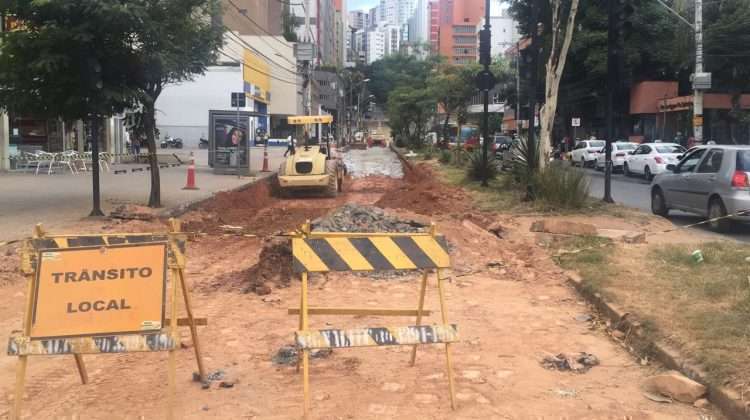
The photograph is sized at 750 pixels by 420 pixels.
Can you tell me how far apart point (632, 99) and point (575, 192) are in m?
36.5

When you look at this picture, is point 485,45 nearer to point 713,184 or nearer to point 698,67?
Answer: point 713,184

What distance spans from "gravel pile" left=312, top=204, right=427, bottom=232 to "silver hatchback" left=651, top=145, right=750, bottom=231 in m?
5.50

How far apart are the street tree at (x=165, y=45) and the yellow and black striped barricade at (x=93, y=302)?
9328 mm

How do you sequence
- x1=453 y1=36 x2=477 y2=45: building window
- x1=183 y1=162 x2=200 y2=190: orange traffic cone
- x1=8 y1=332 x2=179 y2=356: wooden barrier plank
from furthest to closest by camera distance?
x1=453 y1=36 x2=477 y2=45: building window
x1=183 y1=162 x2=200 y2=190: orange traffic cone
x1=8 y1=332 x2=179 y2=356: wooden barrier plank

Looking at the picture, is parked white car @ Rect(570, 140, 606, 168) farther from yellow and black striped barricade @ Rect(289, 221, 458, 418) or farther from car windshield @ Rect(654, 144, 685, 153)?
yellow and black striped barricade @ Rect(289, 221, 458, 418)

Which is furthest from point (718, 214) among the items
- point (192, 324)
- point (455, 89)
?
point (455, 89)

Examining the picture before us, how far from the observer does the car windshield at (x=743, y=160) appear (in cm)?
1265

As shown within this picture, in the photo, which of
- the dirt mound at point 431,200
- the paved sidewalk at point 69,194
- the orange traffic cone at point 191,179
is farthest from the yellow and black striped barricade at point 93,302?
the orange traffic cone at point 191,179

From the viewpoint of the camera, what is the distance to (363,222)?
1050 centimetres

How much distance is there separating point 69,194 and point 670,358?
15.5 metres

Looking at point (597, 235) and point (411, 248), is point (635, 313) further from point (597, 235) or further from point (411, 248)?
point (597, 235)

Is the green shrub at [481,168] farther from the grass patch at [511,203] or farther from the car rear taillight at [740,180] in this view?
the car rear taillight at [740,180]

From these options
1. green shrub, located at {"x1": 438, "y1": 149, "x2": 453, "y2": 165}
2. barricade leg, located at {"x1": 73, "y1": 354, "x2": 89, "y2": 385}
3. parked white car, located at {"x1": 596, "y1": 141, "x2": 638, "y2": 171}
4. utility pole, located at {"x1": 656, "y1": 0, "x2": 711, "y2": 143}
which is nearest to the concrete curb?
barricade leg, located at {"x1": 73, "y1": 354, "x2": 89, "y2": 385}

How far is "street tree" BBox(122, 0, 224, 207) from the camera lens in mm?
13656
